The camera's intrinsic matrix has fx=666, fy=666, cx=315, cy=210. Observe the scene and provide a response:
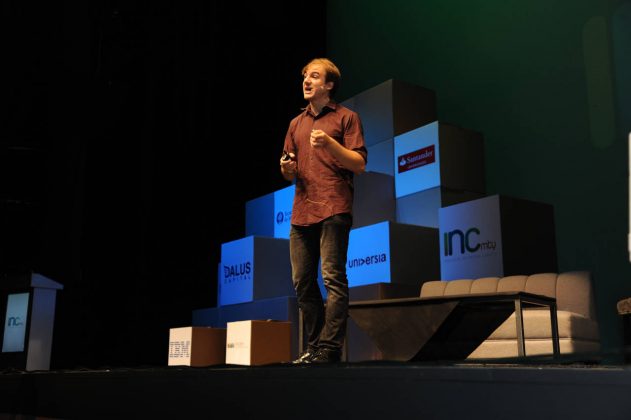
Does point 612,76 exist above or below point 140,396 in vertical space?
above

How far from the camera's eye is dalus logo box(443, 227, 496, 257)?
12.3 ft

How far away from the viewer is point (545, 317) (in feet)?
9.70

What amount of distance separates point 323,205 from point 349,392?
3.26 feet

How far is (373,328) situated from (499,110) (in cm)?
261

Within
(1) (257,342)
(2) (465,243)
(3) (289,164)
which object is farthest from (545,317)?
(3) (289,164)

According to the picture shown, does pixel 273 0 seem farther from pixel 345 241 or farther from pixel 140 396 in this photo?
pixel 140 396

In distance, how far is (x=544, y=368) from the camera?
87 cm

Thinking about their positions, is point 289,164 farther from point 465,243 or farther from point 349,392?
point 465,243

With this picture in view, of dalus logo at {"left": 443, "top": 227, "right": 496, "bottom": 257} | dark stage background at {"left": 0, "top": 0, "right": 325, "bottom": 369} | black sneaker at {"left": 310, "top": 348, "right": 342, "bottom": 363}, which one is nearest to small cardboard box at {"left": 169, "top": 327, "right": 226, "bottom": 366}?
black sneaker at {"left": 310, "top": 348, "right": 342, "bottom": 363}

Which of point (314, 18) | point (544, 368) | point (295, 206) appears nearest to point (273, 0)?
point (314, 18)

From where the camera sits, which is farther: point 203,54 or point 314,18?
point 314,18

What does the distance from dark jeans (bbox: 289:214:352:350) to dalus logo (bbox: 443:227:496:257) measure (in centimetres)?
186

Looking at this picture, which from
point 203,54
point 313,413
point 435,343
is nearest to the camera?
point 313,413

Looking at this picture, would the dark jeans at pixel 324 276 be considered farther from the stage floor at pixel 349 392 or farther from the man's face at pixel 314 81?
the stage floor at pixel 349 392
